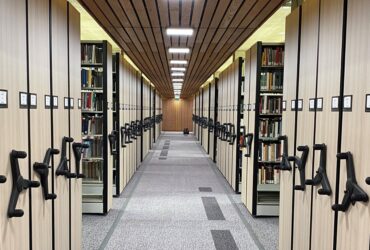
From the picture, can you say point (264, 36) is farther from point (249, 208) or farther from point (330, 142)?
point (330, 142)

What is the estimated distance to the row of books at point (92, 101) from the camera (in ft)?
15.6

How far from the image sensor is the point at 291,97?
2.94 m

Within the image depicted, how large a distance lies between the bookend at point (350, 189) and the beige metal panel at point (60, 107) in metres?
1.92

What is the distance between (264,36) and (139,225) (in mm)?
5009

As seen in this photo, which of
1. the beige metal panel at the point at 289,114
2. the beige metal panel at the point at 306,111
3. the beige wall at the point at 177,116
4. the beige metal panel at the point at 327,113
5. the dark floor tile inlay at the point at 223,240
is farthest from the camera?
the beige wall at the point at 177,116

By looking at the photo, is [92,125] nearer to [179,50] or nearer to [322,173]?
[179,50]

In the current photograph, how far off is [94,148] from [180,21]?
2168 mm

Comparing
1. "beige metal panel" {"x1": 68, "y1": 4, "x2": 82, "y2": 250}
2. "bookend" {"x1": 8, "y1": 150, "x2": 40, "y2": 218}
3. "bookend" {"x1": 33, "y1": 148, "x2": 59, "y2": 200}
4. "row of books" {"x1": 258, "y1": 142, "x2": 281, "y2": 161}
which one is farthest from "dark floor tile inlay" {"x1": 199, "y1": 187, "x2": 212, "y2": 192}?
"bookend" {"x1": 8, "y1": 150, "x2": 40, "y2": 218}

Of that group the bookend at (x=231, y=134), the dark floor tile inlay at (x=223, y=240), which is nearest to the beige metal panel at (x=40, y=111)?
the dark floor tile inlay at (x=223, y=240)

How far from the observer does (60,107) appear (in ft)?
8.52

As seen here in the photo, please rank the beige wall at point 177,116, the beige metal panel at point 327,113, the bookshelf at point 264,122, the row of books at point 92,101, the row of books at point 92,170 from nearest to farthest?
1. the beige metal panel at point 327,113
2. the bookshelf at point 264,122
3. the row of books at point 92,101
4. the row of books at point 92,170
5. the beige wall at point 177,116

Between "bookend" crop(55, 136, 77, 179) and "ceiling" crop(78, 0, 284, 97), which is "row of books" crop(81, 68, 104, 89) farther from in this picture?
"bookend" crop(55, 136, 77, 179)

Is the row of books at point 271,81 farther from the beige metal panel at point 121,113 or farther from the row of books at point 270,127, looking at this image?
the beige metal panel at point 121,113

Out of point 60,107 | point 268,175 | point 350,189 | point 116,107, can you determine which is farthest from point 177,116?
point 350,189
